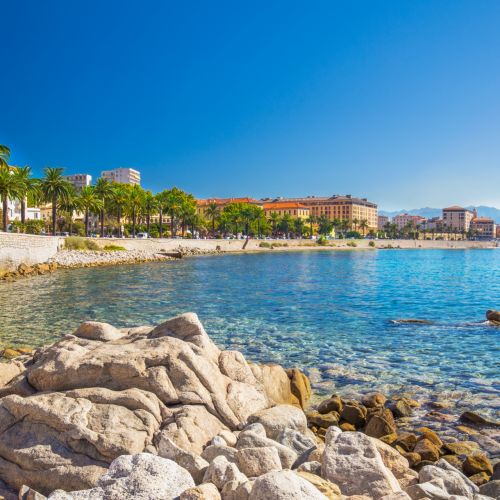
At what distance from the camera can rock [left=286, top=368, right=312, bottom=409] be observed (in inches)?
430

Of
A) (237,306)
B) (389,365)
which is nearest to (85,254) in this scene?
(237,306)

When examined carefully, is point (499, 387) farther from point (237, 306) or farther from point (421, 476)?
point (237, 306)

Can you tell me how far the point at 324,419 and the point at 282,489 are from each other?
17.7 feet

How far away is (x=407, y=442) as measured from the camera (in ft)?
28.0

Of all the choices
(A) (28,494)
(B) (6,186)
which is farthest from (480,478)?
(B) (6,186)

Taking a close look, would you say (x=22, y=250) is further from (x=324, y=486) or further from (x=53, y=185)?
(x=324, y=486)

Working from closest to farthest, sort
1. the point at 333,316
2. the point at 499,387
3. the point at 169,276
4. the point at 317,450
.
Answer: the point at 317,450 < the point at 499,387 < the point at 333,316 < the point at 169,276

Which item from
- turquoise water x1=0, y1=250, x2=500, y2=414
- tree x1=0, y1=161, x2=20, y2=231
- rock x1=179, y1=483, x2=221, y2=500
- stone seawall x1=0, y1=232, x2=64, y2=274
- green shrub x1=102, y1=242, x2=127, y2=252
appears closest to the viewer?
rock x1=179, y1=483, x2=221, y2=500

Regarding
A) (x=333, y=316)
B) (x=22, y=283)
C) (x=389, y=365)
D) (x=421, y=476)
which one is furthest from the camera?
(x=22, y=283)

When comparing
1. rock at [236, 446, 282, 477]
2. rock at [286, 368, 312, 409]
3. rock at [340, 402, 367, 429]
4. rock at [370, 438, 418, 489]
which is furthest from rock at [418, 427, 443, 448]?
rock at [236, 446, 282, 477]

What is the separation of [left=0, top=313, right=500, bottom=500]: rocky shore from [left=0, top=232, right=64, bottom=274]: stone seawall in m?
39.3

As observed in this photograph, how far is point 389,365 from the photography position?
47.7 ft

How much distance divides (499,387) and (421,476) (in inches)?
305

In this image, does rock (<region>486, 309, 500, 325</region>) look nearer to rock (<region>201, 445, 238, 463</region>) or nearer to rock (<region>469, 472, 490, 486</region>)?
rock (<region>469, 472, 490, 486</region>)
